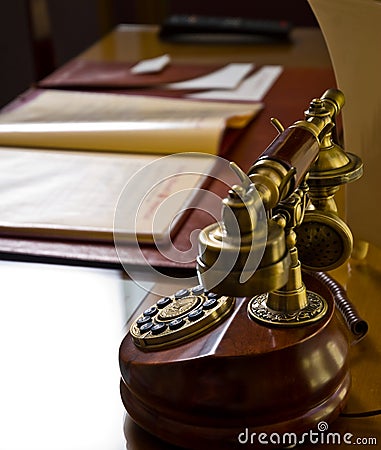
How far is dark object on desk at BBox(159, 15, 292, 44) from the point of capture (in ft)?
5.27

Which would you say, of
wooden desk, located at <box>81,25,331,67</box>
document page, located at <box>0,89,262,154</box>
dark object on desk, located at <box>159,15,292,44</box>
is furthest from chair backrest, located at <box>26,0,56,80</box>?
document page, located at <box>0,89,262,154</box>

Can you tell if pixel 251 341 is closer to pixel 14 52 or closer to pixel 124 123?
pixel 124 123

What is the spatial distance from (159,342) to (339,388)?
12cm

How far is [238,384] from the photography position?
53 centimetres

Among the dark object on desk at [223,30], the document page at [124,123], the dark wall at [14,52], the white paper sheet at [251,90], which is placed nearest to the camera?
the document page at [124,123]

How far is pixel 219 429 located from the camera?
53cm

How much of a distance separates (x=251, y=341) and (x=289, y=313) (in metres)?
0.04

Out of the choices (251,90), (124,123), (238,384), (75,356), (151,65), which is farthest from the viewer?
(151,65)

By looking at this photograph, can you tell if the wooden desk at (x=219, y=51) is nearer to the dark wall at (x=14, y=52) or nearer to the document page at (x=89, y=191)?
the document page at (x=89, y=191)

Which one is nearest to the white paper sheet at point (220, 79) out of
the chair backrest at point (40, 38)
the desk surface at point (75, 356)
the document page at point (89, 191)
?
the document page at point (89, 191)

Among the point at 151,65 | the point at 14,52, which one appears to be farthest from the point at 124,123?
the point at 14,52

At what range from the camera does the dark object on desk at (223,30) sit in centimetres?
161

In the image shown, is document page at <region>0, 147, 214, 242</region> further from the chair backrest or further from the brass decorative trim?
the chair backrest

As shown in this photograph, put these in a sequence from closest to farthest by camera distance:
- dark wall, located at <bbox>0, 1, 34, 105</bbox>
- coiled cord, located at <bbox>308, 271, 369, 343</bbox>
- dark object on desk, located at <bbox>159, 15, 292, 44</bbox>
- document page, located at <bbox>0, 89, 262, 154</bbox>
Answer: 1. coiled cord, located at <bbox>308, 271, 369, 343</bbox>
2. document page, located at <bbox>0, 89, 262, 154</bbox>
3. dark object on desk, located at <bbox>159, 15, 292, 44</bbox>
4. dark wall, located at <bbox>0, 1, 34, 105</bbox>
